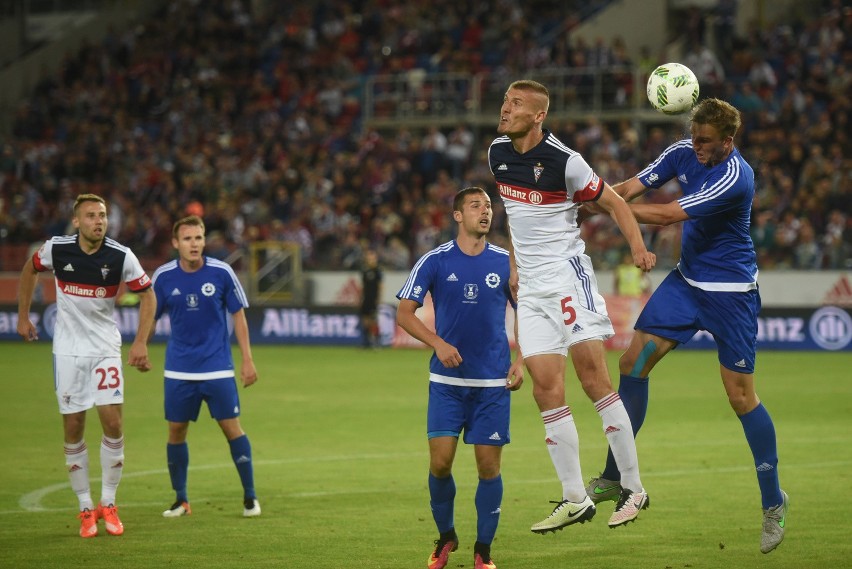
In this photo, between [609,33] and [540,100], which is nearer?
[540,100]

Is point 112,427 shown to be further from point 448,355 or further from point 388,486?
point 448,355

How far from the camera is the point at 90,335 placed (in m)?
10.0

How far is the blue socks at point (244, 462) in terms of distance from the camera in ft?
34.8

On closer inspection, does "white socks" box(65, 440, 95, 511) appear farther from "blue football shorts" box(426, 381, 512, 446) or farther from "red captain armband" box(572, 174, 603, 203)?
"red captain armband" box(572, 174, 603, 203)

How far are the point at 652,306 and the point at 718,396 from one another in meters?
11.1

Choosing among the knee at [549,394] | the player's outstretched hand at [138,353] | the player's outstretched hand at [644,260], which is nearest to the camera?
the player's outstretched hand at [644,260]

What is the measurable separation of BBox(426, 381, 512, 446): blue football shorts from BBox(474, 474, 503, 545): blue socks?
11.8 inches

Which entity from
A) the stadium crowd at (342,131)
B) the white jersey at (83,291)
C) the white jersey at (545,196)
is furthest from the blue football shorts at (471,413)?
the stadium crowd at (342,131)

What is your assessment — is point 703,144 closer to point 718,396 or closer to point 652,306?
point 652,306

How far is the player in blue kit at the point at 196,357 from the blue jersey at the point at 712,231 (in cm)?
380

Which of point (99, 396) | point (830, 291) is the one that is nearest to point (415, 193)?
point (830, 291)

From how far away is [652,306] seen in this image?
339 inches

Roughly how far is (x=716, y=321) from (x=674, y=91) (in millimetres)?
1533

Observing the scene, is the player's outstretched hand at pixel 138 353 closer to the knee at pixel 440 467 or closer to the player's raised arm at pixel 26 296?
the player's raised arm at pixel 26 296
